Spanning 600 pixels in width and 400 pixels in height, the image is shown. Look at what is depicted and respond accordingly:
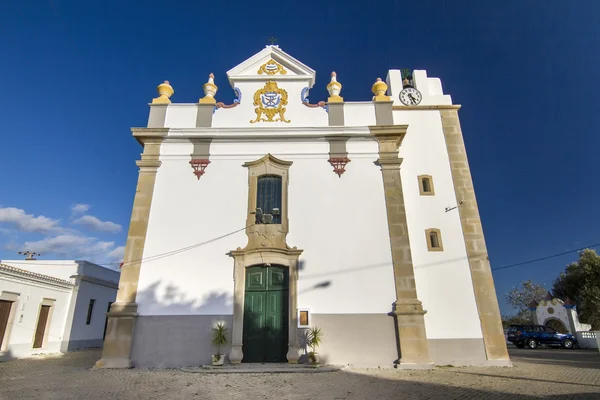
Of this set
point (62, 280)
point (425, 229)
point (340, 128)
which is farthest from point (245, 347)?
point (62, 280)

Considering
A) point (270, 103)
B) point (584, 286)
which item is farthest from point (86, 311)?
point (584, 286)

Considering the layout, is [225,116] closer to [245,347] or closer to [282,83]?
[282,83]

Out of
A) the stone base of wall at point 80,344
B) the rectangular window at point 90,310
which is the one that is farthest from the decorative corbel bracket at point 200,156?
the rectangular window at point 90,310

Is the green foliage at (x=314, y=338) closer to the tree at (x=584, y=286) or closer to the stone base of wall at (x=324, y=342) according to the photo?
the stone base of wall at (x=324, y=342)

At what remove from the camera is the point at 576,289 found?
27.7 m

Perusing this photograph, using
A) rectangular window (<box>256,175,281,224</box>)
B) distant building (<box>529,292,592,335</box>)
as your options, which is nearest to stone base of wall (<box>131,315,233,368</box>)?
rectangular window (<box>256,175,281,224</box>)

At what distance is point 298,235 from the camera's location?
10930 millimetres

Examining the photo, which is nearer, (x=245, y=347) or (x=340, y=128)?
(x=245, y=347)

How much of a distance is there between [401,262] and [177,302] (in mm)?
6537

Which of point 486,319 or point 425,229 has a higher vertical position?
point 425,229

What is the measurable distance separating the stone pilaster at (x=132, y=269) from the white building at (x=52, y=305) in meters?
6.80

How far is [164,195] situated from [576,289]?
31.1 meters

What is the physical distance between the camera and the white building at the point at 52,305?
550 inches

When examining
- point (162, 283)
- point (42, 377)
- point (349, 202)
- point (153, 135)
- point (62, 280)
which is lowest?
point (42, 377)
